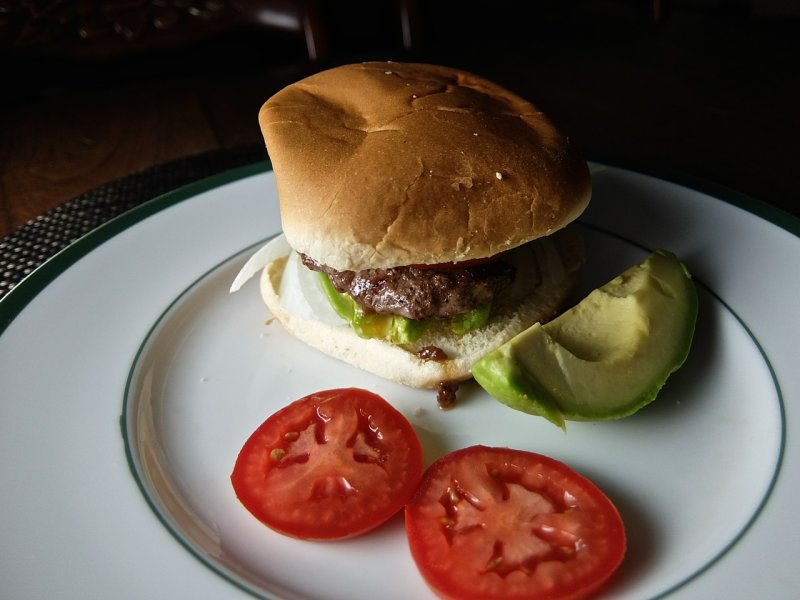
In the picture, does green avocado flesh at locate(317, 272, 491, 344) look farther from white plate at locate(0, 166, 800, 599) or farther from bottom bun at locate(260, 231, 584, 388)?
white plate at locate(0, 166, 800, 599)

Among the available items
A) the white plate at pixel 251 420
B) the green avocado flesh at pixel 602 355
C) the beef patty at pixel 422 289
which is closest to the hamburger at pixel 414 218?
the beef patty at pixel 422 289

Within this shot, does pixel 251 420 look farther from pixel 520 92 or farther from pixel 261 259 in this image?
pixel 520 92

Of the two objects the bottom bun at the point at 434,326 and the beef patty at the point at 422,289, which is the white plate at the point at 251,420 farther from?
the beef patty at the point at 422,289

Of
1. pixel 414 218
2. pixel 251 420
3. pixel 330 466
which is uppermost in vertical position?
pixel 414 218

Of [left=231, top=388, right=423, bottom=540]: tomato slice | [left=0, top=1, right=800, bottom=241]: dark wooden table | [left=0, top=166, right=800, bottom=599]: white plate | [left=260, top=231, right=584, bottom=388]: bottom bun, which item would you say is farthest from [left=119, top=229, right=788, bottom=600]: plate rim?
[left=0, top=1, right=800, bottom=241]: dark wooden table

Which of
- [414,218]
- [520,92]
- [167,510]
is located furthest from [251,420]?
[520,92]

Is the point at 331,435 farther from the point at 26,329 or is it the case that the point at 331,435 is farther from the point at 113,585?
the point at 26,329
